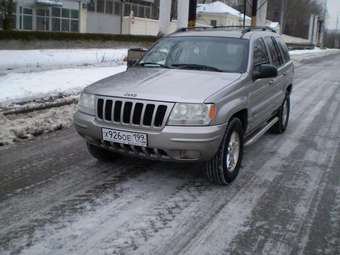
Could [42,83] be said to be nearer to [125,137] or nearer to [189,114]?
[125,137]

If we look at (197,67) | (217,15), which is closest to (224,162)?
(197,67)

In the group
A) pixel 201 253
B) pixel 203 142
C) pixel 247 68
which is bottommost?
pixel 201 253

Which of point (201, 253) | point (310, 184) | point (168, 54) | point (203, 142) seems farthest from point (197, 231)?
point (168, 54)

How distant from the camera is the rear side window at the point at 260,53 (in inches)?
241

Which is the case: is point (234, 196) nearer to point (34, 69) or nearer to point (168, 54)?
point (168, 54)

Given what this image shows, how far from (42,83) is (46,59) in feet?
15.3

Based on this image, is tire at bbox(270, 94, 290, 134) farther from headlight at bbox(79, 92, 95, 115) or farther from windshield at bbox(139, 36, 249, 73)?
headlight at bbox(79, 92, 95, 115)

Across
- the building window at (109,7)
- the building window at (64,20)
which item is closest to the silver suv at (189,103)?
the building window at (64,20)

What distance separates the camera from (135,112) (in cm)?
482

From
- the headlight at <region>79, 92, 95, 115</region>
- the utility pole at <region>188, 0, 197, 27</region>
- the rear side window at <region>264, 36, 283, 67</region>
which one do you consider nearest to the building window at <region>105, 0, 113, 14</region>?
the utility pole at <region>188, 0, 197, 27</region>

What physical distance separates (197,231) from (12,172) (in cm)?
257

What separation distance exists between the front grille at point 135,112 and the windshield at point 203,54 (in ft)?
4.05

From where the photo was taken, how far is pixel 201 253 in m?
3.73

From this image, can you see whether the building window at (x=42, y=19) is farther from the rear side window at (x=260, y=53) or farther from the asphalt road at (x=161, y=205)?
the rear side window at (x=260, y=53)
